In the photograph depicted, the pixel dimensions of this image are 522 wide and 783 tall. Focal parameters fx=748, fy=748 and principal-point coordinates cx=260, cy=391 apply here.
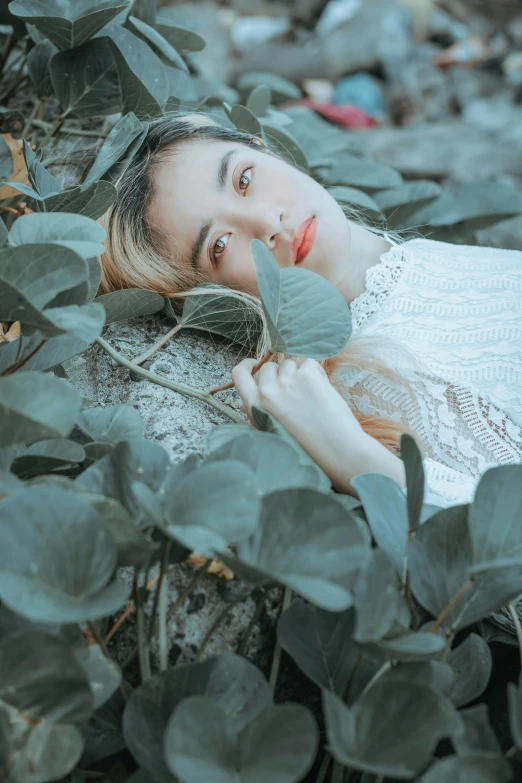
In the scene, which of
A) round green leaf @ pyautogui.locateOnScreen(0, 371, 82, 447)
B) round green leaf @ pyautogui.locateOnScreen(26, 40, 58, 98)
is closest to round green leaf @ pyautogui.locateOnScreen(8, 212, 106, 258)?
round green leaf @ pyautogui.locateOnScreen(0, 371, 82, 447)

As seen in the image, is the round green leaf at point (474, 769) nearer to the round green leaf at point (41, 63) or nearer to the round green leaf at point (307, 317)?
the round green leaf at point (307, 317)

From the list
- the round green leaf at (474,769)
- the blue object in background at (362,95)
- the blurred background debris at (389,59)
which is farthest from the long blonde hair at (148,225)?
the blue object in background at (362,95)

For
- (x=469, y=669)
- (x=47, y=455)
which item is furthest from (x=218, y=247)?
(x=469, y=669)

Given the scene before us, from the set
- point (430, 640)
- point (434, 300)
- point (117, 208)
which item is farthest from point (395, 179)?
point (430, 640)

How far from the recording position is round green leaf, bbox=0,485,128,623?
0.36 metres

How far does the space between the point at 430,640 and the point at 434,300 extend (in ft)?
2.06

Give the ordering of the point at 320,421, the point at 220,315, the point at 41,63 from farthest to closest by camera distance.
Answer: the point at 41,63, the point at 220,315, the point at 320,421

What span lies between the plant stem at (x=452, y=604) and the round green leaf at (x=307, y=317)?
0.70ft

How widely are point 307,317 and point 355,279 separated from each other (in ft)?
1.39

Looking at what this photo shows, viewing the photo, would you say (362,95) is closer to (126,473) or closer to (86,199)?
(86,199)

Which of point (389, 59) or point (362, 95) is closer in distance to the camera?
point (362, 95)

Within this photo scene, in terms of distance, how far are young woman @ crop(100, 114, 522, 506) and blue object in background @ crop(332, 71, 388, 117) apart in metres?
2.48

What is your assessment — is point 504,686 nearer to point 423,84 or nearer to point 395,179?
point 395,179

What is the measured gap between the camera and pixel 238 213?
2.94 ft
